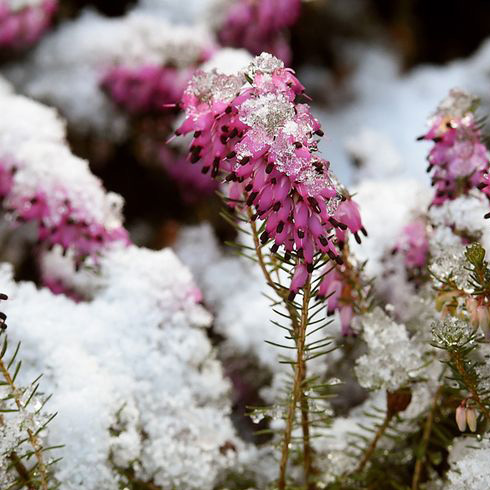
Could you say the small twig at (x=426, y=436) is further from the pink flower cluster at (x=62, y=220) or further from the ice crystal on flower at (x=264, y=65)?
the pink flower cluster at (x=62, y=220)

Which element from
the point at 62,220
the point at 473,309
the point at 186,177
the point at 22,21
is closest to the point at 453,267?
the point at 473,309

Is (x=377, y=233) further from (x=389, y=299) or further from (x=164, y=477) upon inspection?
(x=164, y=477)

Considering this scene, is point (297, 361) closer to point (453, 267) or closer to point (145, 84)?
point (453, 267)

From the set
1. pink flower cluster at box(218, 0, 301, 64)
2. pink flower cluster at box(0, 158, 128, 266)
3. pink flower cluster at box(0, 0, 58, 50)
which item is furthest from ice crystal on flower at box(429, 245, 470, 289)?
pink flower cluster at box(0, 0, 58, 50)

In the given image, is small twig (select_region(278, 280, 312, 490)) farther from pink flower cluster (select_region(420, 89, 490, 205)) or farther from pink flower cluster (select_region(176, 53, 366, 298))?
pink flower cluster (select_region(420, 89, 490, 205))

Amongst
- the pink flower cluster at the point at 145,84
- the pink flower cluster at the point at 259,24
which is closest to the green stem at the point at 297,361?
the pink flower cluster at the point at 145,84
